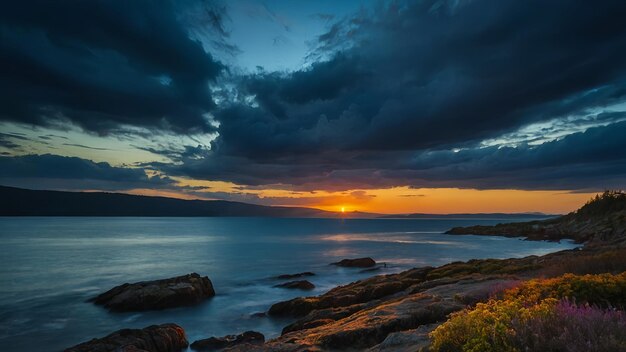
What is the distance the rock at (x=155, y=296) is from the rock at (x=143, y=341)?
1074 cm

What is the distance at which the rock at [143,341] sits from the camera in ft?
53.2

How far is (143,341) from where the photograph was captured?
56.5 ft

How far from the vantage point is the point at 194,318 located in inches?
1099

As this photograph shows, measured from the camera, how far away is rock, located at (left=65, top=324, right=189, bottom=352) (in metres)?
16.2

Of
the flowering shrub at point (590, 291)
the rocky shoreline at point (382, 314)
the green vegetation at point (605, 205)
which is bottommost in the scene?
A: the rocky shoreline at point (382, 314)

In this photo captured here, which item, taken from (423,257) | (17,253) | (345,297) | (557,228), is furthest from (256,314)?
(557,228)

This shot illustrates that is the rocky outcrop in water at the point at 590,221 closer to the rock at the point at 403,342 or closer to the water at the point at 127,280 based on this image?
the water at the point at 127,280

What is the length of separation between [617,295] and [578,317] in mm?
5094

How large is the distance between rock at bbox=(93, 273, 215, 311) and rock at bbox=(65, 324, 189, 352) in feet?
35.2

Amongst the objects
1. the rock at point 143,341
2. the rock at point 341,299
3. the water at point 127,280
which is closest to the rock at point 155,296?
the water at point 127,280

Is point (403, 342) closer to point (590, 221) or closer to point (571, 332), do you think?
point (571, 332)

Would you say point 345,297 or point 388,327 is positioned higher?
point 388,327

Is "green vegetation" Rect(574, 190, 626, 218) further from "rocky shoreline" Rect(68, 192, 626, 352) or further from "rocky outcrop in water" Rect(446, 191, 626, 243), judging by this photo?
"rocky shoreline" Rect(68, 192, 626, 352)

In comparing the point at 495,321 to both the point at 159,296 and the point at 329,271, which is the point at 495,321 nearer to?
the point at 159,296
